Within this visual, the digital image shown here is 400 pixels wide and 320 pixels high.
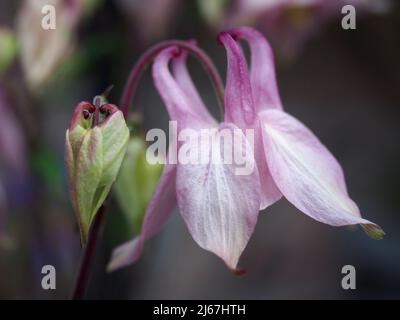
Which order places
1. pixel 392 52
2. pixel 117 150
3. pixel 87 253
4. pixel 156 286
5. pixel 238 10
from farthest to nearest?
pixel 392 52 → pixel 156 286 → pixel 238 10 → pixel 87 253 → pixel 117 150

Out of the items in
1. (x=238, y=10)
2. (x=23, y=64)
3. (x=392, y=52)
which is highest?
(x=392, y=52)

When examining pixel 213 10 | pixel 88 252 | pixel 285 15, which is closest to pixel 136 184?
pixel 88 252

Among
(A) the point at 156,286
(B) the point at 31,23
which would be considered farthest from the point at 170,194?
(A) the point at 156,286

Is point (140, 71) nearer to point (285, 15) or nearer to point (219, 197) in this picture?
point (219, 197)

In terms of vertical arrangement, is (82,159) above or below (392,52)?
below

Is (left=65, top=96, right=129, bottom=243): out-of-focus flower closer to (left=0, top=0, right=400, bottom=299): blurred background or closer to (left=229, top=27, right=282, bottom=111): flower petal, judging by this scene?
(left=229, top=27, right=282, bottom=111): flower petal

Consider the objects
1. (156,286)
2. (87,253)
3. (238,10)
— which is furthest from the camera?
(156,286)
